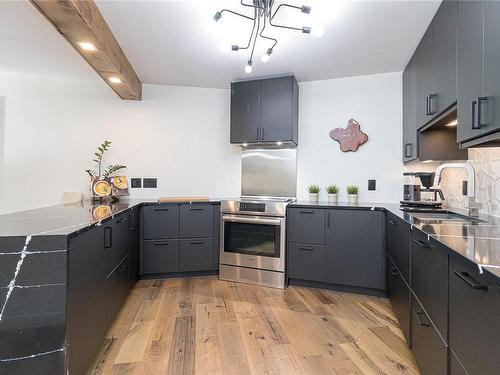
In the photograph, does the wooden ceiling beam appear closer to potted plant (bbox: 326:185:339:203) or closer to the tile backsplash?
potted plant (bbox: 326:185:339:203)

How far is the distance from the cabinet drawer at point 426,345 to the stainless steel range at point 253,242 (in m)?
1.36

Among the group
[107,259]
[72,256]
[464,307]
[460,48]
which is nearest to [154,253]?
[107,259]

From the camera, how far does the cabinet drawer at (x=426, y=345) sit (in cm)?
119

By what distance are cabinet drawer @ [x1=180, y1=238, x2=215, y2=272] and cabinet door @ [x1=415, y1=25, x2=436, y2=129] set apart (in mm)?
2316

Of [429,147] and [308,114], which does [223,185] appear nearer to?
[308,114]

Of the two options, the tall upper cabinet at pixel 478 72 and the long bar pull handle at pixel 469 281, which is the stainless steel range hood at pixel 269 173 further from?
the long bar pull handle at pixel 469 281

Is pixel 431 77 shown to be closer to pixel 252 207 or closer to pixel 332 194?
pixel 332 194

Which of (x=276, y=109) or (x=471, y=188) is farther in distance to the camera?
(x=276, y=109)

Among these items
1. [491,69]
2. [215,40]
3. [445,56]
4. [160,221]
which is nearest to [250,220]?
[160,221]

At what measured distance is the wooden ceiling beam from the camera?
164 centimetres

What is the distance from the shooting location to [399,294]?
2002mm

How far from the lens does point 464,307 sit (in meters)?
0.99

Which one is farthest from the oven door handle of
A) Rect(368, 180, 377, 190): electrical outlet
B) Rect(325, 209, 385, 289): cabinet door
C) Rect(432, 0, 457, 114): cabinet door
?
Rect(432, 0, 457, 114): cabinet door

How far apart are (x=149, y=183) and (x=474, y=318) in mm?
3289
